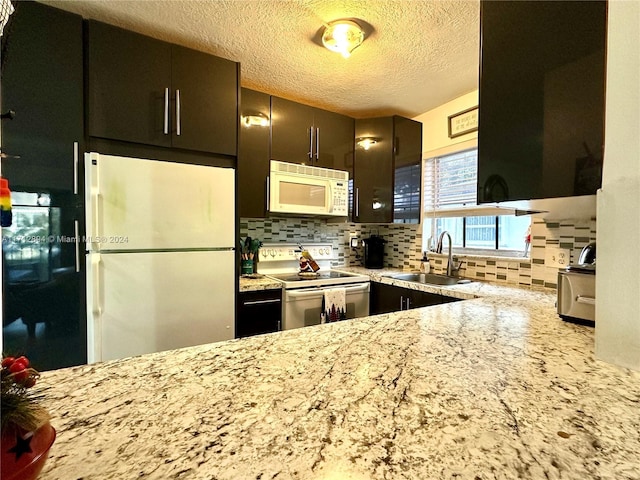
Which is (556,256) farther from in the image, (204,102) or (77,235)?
(77,235)

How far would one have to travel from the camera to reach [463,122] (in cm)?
254

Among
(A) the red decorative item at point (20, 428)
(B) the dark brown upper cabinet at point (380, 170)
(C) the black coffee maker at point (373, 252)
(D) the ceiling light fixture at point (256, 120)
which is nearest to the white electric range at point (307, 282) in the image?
(C) the black coffee maker at point (373, 252)

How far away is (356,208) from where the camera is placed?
2.80 m

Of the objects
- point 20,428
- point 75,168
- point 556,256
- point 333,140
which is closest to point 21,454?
point 20,428

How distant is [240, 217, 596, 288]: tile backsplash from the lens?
1852mm

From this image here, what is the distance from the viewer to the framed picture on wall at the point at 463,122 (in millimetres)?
2443

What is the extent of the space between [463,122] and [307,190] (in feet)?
4.69

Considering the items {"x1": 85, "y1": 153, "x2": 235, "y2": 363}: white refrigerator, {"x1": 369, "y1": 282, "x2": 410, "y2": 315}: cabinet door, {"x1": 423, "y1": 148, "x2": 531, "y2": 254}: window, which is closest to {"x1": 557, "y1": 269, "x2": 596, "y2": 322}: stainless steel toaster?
{"x1": 369, "y1": 282, "x2": 410, "y2": 315}: cabinet door

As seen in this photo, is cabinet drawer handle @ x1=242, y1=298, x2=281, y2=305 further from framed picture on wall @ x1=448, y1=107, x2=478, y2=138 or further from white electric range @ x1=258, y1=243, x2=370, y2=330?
framed picture on wall @ x1=448, y1=107, x2=478, y2=138

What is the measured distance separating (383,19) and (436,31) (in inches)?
13.3

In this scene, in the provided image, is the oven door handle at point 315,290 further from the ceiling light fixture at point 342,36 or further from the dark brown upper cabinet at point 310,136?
the ceiling light fixture at point 342,36

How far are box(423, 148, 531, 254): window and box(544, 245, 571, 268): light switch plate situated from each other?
0.33 metres

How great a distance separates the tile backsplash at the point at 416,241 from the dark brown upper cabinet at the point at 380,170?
0.39m

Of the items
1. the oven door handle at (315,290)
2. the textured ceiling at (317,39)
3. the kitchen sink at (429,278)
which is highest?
the textured ceiling at (317,39)
